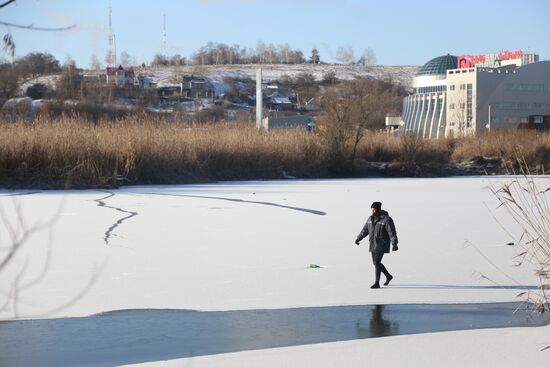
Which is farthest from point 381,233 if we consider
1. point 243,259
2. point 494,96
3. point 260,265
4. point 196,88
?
point 196,88

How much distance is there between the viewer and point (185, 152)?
28969 millimetres

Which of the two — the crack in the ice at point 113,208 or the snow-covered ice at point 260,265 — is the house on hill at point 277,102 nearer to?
the crack in the ice at point 113,208

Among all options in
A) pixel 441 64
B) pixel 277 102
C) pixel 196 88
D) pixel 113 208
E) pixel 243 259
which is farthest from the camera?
pixel 196 88

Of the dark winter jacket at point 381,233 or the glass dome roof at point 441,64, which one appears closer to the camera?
the dark winter jacket at point 381,233

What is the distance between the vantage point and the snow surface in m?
7.29

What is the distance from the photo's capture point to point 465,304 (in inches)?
284

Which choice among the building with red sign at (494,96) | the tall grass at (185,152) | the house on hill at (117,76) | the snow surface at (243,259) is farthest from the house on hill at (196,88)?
the snow surface at (243,259)

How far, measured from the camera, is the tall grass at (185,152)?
23.7 m

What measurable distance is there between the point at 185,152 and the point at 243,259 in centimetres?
1983

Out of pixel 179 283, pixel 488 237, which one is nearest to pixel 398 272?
pixel 179 283

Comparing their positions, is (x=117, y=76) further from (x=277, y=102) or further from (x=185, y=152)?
(x=277, y=102)

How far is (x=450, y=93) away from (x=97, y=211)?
92.0m

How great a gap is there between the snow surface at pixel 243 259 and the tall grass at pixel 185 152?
522cm

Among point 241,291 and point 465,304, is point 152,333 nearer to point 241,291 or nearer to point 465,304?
point 241,291
